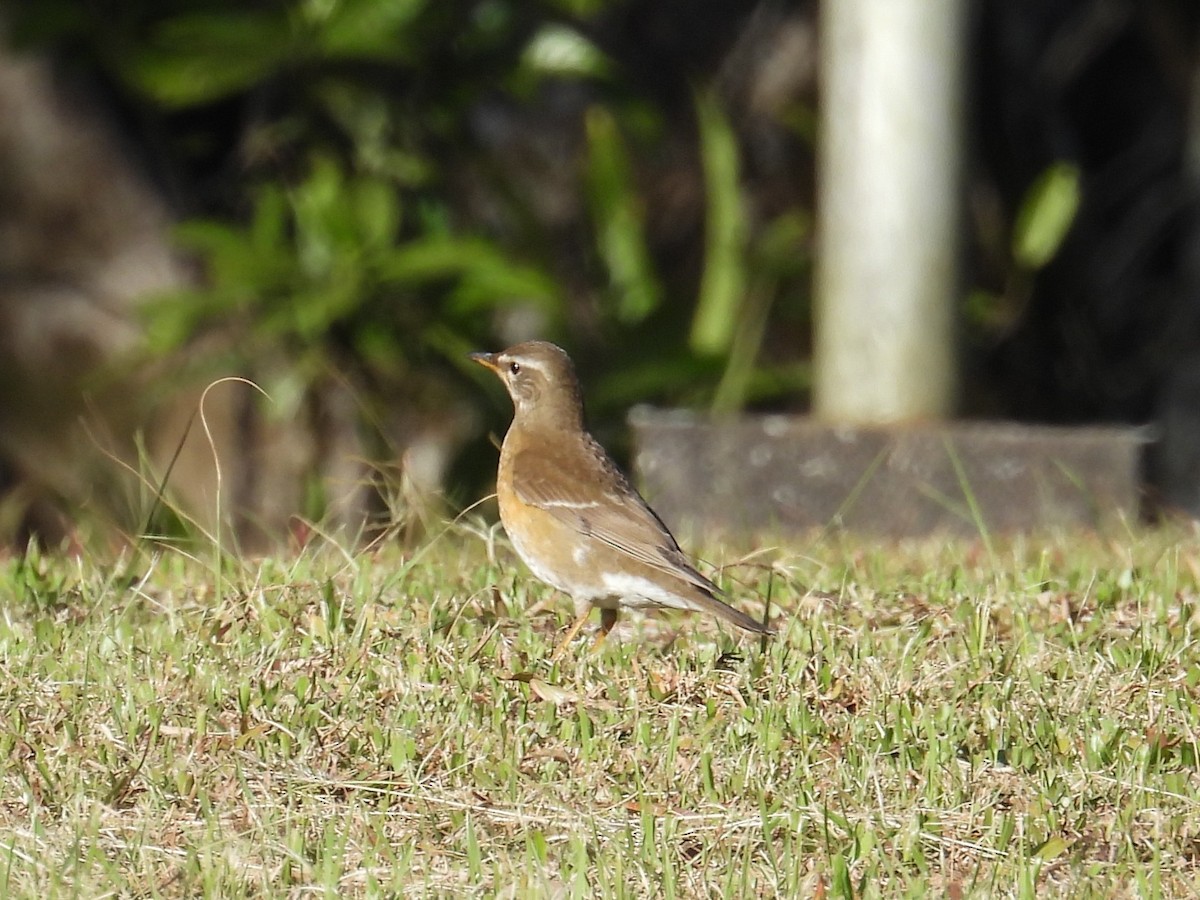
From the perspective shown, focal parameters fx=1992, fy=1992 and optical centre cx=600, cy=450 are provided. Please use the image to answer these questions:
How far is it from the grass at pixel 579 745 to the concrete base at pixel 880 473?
252cm

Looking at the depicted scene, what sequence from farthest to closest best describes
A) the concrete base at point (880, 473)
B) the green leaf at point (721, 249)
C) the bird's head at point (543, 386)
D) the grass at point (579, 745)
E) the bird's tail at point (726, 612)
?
the green leaf at point (721, 249)
the concrete base at point (880, 473)
the bird's head at point (543, 386)
the bird's tail at point (726, 612)
the grass at point (579, 745)

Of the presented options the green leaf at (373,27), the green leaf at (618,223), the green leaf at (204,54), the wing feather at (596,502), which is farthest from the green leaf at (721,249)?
the wing feather at (596,502)

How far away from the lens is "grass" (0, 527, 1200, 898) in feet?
13.7

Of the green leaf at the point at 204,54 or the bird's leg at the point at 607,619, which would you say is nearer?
the bird's leg at the point at 607,619

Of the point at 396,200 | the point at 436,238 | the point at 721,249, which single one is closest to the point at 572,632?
the point at 436,238

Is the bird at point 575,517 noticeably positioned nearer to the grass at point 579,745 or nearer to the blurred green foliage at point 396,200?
the grass at point 579,745

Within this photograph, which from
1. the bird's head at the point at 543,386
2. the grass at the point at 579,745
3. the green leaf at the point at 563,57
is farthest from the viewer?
the green leaf at the point at 563,57

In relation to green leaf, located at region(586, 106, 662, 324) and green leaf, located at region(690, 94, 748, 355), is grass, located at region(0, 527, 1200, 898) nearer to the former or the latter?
green leaf, located at region(690, 94, 748, 355)

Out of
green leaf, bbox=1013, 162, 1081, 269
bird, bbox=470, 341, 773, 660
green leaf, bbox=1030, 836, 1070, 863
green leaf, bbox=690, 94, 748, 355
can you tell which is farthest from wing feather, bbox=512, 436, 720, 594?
green leaf, bbox=1013, 162, 1081, 269

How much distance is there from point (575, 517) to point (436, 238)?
444cm

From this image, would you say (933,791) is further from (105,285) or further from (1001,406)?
(1001,406)

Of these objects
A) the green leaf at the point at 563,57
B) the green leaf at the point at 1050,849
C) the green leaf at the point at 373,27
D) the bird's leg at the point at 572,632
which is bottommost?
the green leaf at the point at 1050,849

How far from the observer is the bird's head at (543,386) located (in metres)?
6.76

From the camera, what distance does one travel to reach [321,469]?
10977 mm
